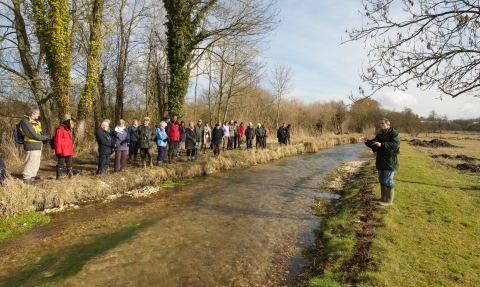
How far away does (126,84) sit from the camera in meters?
22.2

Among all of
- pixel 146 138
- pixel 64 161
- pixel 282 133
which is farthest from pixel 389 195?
pixel 282 133

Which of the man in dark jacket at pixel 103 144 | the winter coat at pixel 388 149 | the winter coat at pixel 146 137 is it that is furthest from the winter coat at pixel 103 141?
the winter coat at pixel 388 149

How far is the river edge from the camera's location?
163 inches

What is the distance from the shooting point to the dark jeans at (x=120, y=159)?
916cm

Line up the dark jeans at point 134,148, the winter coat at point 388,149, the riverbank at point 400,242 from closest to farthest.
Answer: the riverbank at point 400,242, the winter coat at point 388,149, the dark jeans at point 134,148

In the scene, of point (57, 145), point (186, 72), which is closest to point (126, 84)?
point (186, 72)

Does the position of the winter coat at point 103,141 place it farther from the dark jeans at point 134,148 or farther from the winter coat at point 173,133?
the dark jeans at point 134,148

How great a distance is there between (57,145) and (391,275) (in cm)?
834

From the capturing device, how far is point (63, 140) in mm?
7867

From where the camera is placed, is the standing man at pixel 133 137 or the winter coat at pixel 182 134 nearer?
the standing man at pixel 133 137

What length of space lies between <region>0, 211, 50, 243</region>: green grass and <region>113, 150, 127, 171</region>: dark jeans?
294cm

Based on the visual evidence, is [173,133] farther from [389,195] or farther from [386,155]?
[389,195]

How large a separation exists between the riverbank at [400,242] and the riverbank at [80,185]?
5.48m

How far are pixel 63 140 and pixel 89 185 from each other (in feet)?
4.88
